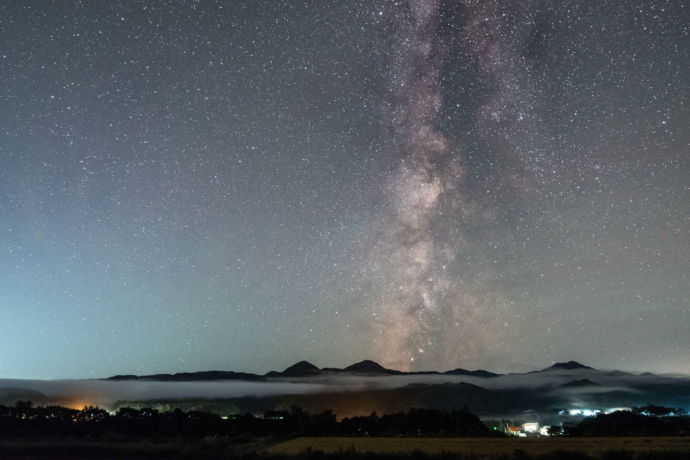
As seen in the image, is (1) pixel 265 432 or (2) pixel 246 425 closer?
(1) pixel 265 432

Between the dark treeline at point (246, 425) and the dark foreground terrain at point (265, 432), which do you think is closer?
the dark foreground terrain at point (265, 432)

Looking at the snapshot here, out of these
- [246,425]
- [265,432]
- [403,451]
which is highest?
[403,451]

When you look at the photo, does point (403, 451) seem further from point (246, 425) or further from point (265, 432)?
point (246, 425)

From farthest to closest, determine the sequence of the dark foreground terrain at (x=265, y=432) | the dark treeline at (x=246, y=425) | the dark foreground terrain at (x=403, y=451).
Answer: the dark treeline at (x=246, y=425) → the dark foreground terrain at (x=265, y=432) → the dark foreground terrain at (x=403, y=451)

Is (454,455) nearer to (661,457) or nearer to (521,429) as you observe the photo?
(661,457)

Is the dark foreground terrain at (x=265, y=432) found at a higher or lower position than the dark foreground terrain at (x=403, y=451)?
lower


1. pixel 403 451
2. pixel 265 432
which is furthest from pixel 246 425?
pixel 403 451

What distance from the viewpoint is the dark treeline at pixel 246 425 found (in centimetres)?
9700

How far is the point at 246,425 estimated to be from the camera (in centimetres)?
10638

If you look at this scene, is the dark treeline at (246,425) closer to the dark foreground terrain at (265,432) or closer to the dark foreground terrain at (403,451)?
the dark foreground terrain at (265,432)

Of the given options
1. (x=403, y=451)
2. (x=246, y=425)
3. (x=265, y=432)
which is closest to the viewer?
(x=403, y=451)

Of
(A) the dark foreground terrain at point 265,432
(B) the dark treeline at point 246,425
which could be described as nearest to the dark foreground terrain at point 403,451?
(A) the dark foreground terrain at point 265,432

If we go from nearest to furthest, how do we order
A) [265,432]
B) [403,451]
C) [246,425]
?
[403,451] → [265,432] → [246,425]

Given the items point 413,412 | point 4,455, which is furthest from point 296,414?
point 4,455
